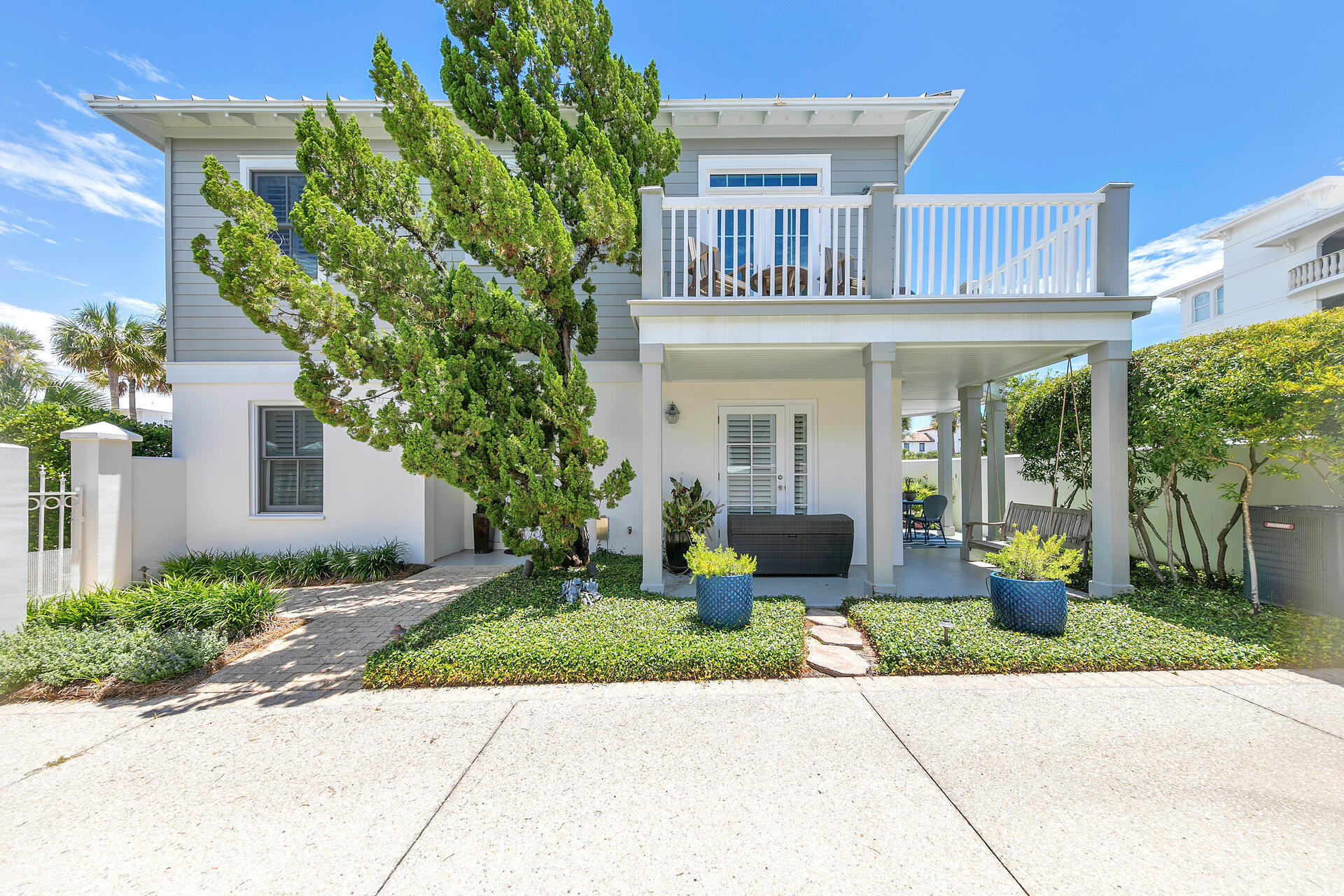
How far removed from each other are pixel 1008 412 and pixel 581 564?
9.84m

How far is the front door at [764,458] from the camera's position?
757 centimetres

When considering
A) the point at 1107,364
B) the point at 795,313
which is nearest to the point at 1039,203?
the point at 1107,364

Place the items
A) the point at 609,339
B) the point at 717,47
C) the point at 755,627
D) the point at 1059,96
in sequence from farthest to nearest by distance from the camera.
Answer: the point at 1059,96
the point at 717,47
the point at 609,339
the point at 755,627

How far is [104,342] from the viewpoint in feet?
52.5

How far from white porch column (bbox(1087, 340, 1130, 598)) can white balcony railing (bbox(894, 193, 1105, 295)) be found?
748mm

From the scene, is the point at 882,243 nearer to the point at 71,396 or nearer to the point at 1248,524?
the point at 1248,524

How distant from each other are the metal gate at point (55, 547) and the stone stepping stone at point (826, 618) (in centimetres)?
648

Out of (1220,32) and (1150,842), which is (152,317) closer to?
(1150,842)

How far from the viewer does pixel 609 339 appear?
7.75 m

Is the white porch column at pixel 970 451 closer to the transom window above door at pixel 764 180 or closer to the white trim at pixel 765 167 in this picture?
the white trim at pixel 765 167

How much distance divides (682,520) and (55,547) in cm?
664

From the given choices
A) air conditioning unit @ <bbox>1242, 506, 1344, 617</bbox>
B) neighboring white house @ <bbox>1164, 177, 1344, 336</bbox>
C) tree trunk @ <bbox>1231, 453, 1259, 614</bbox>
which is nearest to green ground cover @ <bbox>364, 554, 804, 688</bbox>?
tree trunk @ <bbox>1231, 453, 1259, 614</bbox>

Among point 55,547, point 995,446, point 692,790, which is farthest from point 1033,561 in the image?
point 55,547

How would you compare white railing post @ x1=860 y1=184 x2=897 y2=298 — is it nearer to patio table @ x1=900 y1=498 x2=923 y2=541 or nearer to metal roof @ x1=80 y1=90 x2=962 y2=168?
metal roof @ x1=80 y1=90 x2=962 y2=168
